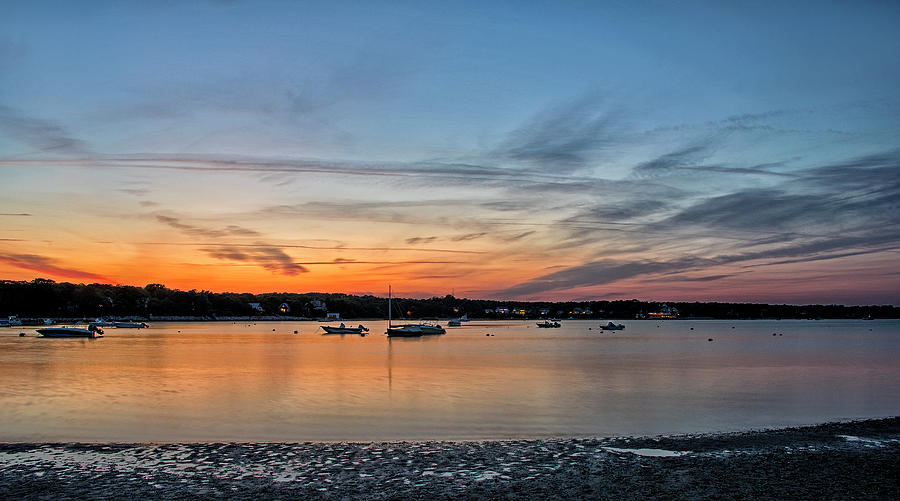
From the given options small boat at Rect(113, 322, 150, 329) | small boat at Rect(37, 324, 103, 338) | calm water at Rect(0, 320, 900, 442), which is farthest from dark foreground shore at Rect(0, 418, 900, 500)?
small boat at Rect(113, 322, 150, 329)

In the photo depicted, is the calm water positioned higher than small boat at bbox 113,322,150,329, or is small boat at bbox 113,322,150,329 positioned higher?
small boat at bbox 113,322,150,329

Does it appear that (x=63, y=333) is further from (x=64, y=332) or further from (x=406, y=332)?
(x=406, y=332)

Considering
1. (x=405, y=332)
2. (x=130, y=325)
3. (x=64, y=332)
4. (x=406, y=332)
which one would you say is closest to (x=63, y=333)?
(x=64, y=332)

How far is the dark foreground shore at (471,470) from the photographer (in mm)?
11688

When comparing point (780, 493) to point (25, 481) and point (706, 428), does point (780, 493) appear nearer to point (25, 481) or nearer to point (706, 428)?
point (706, 428)

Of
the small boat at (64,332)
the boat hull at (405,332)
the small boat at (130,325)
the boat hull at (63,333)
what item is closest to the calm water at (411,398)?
the boat hull at (63,333)

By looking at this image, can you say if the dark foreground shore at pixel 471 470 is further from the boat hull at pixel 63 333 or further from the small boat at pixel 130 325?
the small boat at pixel 130 325

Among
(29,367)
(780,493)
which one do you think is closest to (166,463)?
(780,493)

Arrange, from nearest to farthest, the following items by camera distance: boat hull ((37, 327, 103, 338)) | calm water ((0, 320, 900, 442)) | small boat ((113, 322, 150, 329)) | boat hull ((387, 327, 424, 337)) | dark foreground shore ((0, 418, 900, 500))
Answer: dark foreground shore ((0, 418, 900, 500)), calm water ((0, 320, 900, 442)), boat hull ((37, 327, 103, 338)), boat hull ((387, 327, 424, 337)), small boat ((113, 322, 150, 329))

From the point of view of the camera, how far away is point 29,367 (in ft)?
151

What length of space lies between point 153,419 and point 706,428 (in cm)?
1986

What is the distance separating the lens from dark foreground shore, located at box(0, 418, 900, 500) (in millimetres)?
11688

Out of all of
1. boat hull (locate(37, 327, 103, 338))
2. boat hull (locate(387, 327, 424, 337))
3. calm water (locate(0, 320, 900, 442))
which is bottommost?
calm water (locate(0, 320, 900, 442))

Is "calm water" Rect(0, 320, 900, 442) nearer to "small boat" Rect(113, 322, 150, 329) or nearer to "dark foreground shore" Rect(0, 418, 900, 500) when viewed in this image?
"dark foreground shore" Rect(0, 418, 900, 500)
